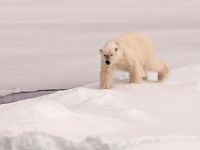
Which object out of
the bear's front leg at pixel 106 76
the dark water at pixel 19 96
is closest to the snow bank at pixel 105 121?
the bear's front leg at pixel 106 76

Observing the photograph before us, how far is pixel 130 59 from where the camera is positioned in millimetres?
4508

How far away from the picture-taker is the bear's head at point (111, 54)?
172 inches

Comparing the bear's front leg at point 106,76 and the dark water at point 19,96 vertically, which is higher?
the bear's front leg at point 106,76

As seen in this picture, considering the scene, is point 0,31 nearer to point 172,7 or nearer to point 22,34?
point 22,34

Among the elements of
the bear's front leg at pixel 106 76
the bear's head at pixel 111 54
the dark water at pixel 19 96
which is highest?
the bear's head at pixel 111 54

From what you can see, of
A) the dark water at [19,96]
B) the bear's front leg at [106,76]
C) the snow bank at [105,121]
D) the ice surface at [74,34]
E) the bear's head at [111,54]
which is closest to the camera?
the snow bank at [105,121]

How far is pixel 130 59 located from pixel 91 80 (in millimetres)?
1921

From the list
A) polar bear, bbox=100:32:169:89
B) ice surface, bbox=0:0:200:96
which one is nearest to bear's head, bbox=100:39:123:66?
polar bear, bbox=100:32:169:89

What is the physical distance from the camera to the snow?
2.81 meters

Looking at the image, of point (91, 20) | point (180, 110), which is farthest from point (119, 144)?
point (91, 20)

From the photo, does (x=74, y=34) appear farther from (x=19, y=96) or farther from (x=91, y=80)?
(x=19, y=96)

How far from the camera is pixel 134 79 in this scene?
4633 mm

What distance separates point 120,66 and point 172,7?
34.8ft

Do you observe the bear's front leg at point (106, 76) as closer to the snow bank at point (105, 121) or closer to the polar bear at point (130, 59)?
the polar bear at point (130, 59)
